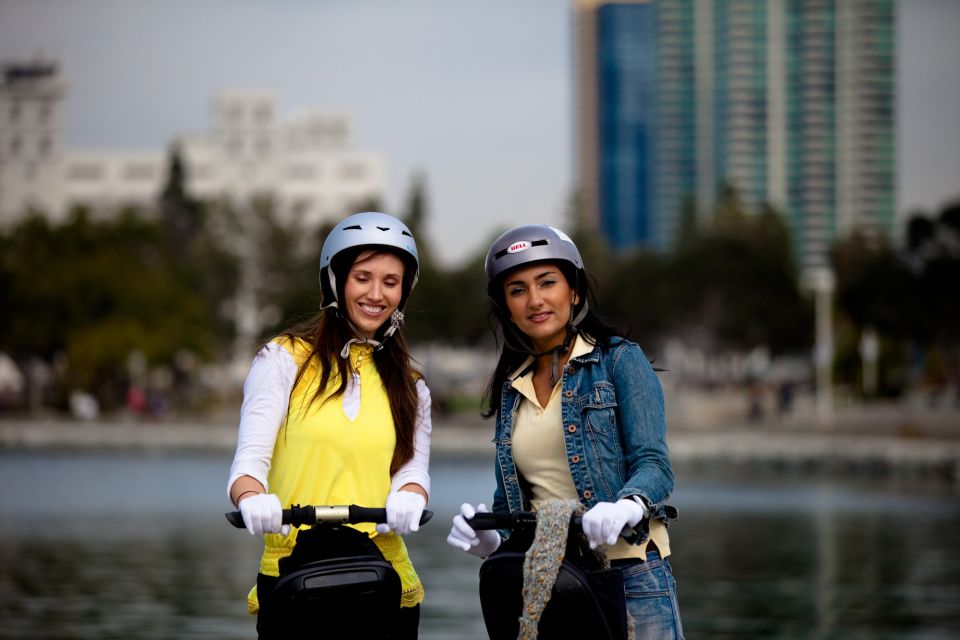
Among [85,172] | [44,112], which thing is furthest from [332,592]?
[44,112]

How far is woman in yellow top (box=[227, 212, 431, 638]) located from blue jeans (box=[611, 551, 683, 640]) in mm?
600

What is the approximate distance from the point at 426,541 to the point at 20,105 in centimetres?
15908

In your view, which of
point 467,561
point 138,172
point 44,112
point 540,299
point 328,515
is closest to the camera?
point 328,515

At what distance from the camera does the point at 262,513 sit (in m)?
3.92

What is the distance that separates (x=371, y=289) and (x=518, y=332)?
A: 1.49 feet

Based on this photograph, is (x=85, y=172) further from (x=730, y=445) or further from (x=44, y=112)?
(x=730, y=445)

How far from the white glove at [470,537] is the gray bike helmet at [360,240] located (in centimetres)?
74

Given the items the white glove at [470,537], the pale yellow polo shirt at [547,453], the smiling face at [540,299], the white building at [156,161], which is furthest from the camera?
the white building at [156,161]

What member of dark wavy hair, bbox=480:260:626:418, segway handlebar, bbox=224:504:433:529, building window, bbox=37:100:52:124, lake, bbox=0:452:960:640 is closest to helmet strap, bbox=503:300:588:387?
dark wavy hair, bbox=480:260:626:418

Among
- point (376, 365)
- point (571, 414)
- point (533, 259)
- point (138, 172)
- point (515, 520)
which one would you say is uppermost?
point (138, 172)

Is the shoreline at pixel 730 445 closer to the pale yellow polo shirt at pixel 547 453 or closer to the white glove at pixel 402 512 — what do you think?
the pale yellow polo shirt at pixel 547 453

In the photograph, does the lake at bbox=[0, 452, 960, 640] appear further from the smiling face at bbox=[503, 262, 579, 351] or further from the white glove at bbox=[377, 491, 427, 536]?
the white glove at bbox=[377, 491, 427, 536]

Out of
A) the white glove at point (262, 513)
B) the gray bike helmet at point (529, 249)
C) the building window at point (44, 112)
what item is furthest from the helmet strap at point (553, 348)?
the building window at point (44, 112)

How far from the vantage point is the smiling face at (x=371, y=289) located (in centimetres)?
450
